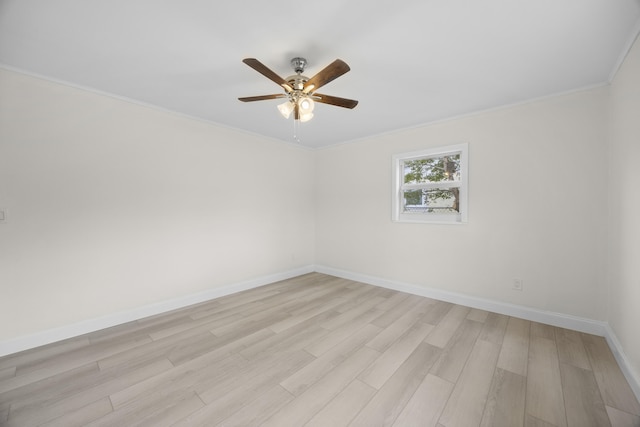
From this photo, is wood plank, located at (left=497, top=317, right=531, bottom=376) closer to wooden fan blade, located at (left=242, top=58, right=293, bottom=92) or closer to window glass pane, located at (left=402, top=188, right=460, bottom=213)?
window glass pane, located at (left=402, top=188, right=460, bottom=213)

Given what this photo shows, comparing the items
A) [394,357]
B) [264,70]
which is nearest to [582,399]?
[394,357]

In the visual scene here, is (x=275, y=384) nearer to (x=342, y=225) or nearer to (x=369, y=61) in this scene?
(x=369, y=61)

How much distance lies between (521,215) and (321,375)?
2.72 metres

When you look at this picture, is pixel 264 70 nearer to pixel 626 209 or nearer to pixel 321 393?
pixel 321 393

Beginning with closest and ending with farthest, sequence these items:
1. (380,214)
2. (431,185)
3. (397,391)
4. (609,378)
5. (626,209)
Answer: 1. (397,391)
2. (609,378)
3. (626,209)
4. (431,185)
5. (380,214)

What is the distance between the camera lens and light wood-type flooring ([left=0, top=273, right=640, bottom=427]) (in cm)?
150

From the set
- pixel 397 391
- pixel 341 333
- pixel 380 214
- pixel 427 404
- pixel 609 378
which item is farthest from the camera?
pixel 380 214

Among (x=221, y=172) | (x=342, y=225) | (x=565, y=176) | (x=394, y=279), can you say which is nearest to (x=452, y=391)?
(x=394, y=279)

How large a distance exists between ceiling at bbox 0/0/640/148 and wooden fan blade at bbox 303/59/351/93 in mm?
253

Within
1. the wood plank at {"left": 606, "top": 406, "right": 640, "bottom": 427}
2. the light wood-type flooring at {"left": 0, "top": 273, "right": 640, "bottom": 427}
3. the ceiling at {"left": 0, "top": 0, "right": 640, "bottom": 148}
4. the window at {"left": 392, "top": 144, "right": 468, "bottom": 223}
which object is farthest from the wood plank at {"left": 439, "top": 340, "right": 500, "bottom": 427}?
the ceiling at {"left": 0, "top": 0, "right": 640, "bottom": 148}

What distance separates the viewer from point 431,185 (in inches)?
140

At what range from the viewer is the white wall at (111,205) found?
7.18ft

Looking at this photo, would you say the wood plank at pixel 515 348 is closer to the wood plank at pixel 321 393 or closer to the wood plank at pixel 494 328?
the wood plank at pixel 494 328

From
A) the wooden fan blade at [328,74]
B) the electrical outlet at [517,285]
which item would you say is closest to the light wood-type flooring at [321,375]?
the electrical outlet at [517,285]
